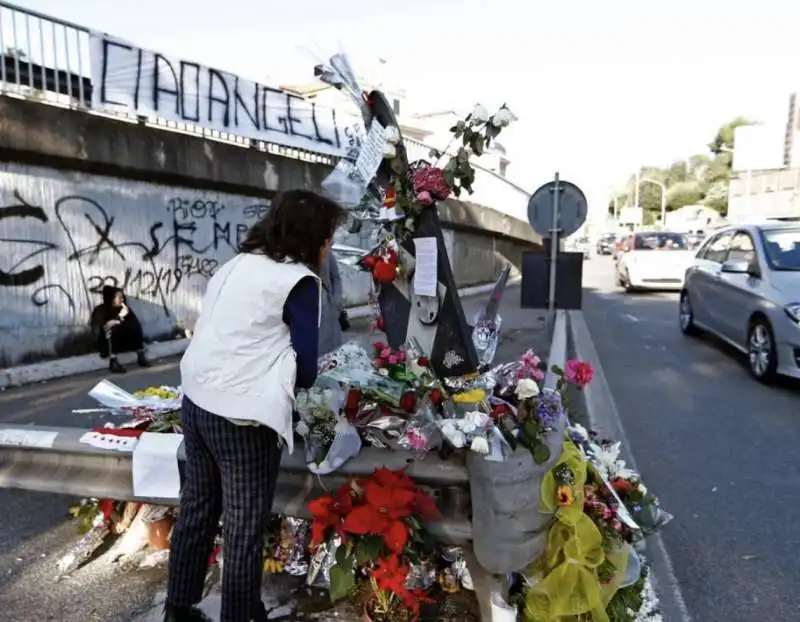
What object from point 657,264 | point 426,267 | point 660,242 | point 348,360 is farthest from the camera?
point 660,242

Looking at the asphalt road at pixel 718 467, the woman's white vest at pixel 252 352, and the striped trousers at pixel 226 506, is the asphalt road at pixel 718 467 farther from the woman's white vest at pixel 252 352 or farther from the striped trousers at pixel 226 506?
the woman's white vest at pixel 252 352

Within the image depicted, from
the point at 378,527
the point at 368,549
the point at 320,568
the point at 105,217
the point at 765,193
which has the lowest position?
the point at 320,568

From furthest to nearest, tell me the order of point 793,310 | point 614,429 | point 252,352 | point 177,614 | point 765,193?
point 765,193
point 793,310
point 614,429
point 177,614
point 252,352

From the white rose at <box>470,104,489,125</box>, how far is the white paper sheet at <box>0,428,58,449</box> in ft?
8.46

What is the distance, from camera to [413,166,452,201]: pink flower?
3.43 metres

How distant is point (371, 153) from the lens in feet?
11.2

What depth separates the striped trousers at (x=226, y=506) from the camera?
2260mm

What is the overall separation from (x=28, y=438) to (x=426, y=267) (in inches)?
82.6

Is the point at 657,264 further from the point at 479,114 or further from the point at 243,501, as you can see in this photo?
the point at 243,501

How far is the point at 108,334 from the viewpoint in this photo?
22.6 ft

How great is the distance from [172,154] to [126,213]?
0.99 m

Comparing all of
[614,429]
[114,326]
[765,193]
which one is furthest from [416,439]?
[765,193]

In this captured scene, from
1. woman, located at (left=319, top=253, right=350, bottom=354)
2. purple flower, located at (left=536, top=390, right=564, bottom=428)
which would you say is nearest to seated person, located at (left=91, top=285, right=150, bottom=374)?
woman, located at (left=319, top=253, right=350, bottom=354)

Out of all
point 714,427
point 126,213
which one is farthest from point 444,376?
point 126,213
